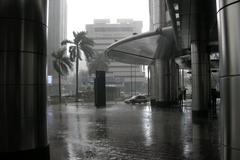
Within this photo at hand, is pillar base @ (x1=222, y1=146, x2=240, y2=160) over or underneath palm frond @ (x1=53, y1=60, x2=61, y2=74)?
underneath

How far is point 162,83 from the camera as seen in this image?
31.3 m

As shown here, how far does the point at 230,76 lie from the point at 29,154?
5145 mm

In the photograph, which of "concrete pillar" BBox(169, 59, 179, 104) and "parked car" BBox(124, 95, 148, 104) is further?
"parked car" BBox(124, 95, 148, 104)

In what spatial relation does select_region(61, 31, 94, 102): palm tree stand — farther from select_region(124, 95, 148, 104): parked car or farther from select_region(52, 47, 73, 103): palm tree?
select_region(124, 95, 148, 104): parked car

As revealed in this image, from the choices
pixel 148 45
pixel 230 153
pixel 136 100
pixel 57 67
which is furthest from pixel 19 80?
pixel 57 67

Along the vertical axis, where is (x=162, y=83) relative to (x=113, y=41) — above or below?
below

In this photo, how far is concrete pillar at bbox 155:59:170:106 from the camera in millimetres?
31312

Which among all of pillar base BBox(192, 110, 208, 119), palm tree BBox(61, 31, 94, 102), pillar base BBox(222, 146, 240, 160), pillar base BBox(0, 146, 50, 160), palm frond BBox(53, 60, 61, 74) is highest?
palm tree BBox(61, 31, 94, 102)

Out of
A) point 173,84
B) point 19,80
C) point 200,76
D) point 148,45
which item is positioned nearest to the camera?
point 19,80

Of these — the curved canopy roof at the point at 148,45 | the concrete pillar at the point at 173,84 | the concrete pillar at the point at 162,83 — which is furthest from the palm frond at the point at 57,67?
the concrete pillar at the point at 173,84

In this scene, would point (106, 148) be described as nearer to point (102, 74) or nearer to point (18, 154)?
point (18, 154)

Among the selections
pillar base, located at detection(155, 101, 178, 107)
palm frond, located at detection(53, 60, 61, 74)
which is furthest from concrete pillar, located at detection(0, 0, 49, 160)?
palm frond, located at detection(53, 60, 61, 74)

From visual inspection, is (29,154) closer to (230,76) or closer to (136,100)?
(230,76)

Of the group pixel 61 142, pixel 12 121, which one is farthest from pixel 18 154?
pixel 61 142
